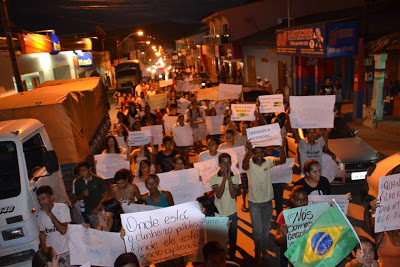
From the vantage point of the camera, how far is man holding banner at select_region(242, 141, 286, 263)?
6094mm

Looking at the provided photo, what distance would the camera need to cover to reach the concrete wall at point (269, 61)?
27016 mm

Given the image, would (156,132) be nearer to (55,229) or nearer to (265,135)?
(265,135)

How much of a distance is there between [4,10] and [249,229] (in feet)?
37.5

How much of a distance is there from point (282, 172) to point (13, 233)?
444cm

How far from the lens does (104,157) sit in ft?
27.4

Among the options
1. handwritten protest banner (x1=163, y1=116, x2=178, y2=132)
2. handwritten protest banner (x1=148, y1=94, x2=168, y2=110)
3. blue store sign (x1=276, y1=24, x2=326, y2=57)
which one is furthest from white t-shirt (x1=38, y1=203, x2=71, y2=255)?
blue store sign (x1=276, y1=24, x2=326, y2=57)

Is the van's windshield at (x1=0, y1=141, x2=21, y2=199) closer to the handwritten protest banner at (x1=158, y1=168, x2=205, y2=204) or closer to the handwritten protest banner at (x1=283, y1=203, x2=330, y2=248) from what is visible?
the handwritten protest banner at (x1=158, y1=168, x2=205, y2=204)

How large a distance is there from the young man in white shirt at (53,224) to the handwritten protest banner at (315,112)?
4.99m

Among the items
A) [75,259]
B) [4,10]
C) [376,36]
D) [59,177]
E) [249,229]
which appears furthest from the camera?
[376,36]

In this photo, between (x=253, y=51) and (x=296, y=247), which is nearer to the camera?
(x=296, y=247)

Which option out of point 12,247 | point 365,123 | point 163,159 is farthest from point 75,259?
point 365,123

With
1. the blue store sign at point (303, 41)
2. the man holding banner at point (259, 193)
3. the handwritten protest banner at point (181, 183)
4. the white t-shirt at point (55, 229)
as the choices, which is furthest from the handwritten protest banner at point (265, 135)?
the blue store sign at point (303, 41)

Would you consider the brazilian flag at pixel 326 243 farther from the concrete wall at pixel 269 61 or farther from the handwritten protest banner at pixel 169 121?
the concrete wall at pixel 269 61

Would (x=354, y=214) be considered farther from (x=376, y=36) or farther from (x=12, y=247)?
(x=376, y=36)
